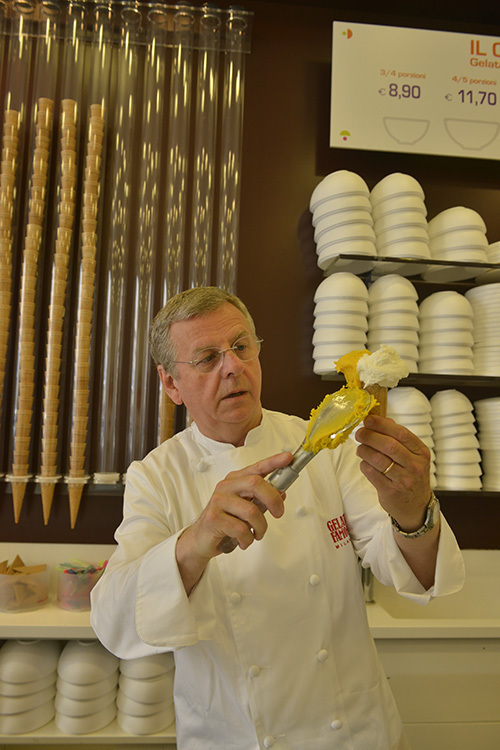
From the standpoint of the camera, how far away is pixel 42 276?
249cm

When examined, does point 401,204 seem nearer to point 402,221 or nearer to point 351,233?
point 402,221

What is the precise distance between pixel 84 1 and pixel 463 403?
8.15 feet

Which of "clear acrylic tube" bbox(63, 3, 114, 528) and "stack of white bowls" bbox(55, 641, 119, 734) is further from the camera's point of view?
"clear acrylic tube" bbox(63, 3, 114, 528)

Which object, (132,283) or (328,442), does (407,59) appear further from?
(328,442)

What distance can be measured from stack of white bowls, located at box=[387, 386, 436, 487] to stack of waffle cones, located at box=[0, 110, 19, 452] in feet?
5.53

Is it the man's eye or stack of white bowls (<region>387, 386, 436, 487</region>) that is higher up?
the man's eye

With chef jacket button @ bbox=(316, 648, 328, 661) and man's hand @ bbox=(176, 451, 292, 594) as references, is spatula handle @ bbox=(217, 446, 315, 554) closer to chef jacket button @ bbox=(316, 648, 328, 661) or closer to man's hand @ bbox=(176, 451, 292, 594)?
man's hand @ bbox=(176, 451, 292, 594)

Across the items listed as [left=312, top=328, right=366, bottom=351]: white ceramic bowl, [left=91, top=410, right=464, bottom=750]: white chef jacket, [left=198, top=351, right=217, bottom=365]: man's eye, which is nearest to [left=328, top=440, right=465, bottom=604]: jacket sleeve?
[left=91, top=410, right=464, bottom=750]: white chef jacket

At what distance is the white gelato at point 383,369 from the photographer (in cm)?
100

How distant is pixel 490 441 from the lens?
2373 millimetres

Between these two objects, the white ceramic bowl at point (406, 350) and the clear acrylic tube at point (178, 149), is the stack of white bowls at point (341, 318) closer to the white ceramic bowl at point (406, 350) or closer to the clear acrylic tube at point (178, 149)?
the white ceramic bowl at point (406, 350)

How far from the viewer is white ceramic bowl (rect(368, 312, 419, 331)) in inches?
88.2

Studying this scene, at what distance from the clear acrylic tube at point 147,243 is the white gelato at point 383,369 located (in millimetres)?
1490

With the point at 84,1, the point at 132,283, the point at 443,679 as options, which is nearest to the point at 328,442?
the point at 443,679
